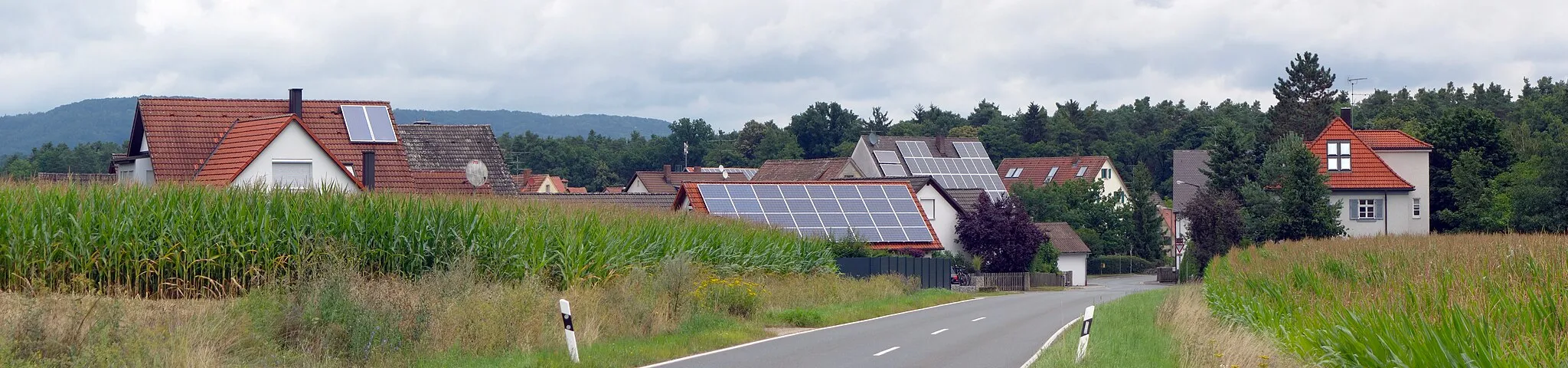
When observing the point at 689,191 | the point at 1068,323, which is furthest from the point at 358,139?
the point at 1068,323

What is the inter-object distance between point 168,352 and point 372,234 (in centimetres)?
818

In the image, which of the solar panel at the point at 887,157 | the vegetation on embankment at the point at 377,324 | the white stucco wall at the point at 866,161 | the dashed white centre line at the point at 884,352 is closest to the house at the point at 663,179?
Answer: the white stucco wall at the point at 866,161

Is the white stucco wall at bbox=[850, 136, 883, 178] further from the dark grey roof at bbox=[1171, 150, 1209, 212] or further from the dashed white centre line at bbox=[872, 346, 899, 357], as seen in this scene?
the dashed white centre line at bbox=[872, 346, 899, 357]

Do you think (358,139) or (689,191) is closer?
(358,139)

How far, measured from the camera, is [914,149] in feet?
337

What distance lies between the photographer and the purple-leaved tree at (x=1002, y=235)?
6419 centimetres

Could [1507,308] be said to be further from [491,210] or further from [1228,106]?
[1228,106]

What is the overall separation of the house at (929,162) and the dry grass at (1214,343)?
70.3 metres

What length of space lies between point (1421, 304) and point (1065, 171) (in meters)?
96.8

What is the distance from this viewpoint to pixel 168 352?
13.5 meters

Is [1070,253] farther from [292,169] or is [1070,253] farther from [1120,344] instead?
[1120,344]

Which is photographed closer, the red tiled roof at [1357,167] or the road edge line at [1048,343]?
the road edge line at [1048,343]

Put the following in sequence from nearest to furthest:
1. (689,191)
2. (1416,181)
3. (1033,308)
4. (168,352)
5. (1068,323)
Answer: (168,352), (1068,323), (1033,308), (689,191), (1416,181)

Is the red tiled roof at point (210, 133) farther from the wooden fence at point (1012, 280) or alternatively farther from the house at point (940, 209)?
the house at point (940, 209)
